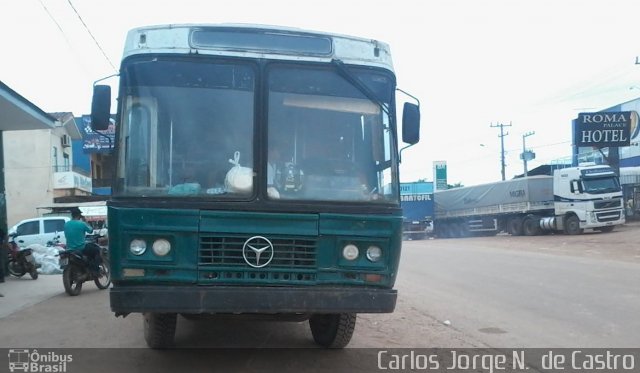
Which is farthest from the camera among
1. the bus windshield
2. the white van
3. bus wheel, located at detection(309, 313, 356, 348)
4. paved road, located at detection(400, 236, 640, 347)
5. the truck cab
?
the truck cab

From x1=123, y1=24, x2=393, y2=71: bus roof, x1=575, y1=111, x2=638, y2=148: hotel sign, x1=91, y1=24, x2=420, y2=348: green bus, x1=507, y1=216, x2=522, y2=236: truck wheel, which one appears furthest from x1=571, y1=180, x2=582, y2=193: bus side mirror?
x1=123, y1=24, x2=393, y2=71: bus roof

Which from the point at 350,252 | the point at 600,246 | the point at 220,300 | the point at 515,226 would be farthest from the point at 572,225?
the point at 220,300

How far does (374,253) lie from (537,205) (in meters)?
29.9

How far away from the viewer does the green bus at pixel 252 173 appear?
4707 mm

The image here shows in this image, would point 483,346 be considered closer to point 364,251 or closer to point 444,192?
point 364,251

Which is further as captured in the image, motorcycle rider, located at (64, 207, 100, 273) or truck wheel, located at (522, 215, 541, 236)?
truck wheel, located at (522, 215, 541, 236)

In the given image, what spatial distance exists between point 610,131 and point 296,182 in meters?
31.8

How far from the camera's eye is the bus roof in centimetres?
502

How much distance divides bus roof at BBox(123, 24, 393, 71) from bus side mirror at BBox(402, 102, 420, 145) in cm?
52

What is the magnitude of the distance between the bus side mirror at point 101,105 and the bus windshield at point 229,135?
19cm

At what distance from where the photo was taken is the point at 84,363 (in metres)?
5.84

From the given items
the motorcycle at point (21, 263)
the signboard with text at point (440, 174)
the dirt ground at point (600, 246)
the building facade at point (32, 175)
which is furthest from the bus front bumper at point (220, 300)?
the signboard with text at point (440, 174)

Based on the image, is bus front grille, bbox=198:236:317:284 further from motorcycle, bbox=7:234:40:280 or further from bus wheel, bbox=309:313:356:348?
motorcycle, bbox=7:234:40:280

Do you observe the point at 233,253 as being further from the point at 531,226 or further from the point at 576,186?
the point at 531,226
